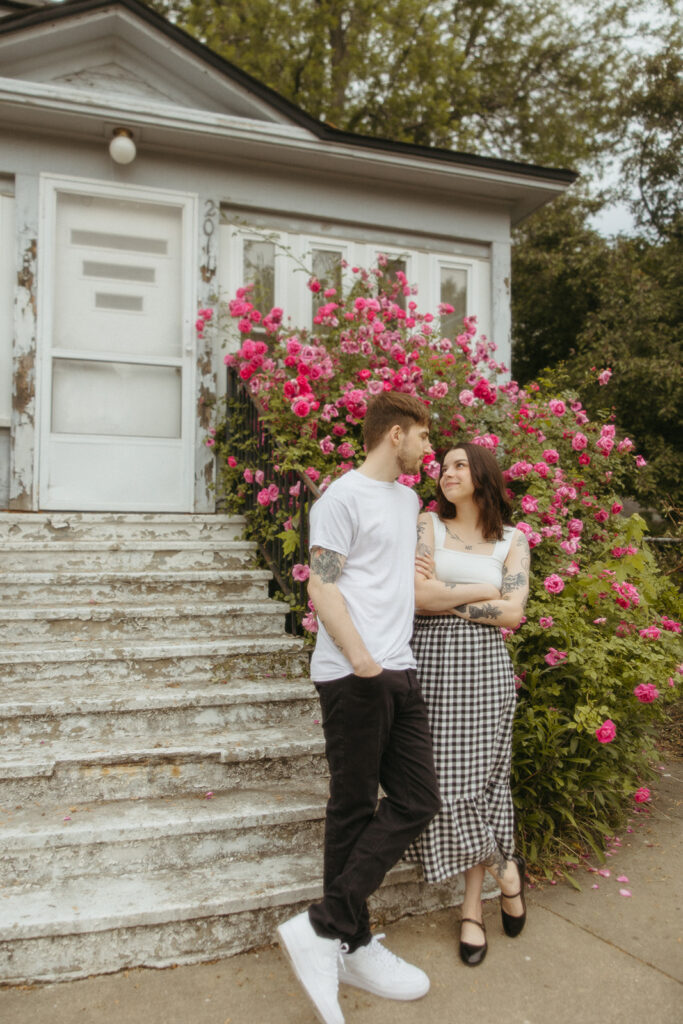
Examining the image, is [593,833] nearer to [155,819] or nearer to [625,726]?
[625,726]

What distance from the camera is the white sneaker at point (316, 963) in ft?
7.13

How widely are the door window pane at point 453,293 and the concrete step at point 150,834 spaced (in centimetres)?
466

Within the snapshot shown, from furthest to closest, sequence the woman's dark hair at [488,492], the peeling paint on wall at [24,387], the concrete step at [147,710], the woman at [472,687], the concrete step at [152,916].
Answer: the peeling paint on wall at [24,387] → the concrete step at [147,710] → the woman's dark hair at [488,492] → the woman at [472,687] → the concrete step at [152,916]

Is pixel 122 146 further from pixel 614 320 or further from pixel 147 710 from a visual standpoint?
pixel 614 320

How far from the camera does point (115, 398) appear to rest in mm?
5770

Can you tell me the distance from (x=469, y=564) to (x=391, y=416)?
0.66 metres

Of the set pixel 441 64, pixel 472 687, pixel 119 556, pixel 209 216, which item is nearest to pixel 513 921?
pixel 472 687

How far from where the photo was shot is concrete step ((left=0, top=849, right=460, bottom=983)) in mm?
2424

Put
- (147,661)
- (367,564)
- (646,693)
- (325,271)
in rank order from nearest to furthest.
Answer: (367,564)
(646,693)
(147,661)
(325,271)

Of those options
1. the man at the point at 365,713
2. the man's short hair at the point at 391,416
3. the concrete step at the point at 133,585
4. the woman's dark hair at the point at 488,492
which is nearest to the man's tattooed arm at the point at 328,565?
the man at the point at 365,713

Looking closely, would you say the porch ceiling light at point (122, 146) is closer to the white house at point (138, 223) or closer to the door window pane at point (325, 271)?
the white house at point (138, 223)

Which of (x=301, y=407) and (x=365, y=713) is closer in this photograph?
(x=365, y=713)

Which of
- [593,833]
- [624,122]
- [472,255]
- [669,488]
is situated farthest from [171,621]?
[624,122]

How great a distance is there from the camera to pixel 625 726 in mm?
3500
